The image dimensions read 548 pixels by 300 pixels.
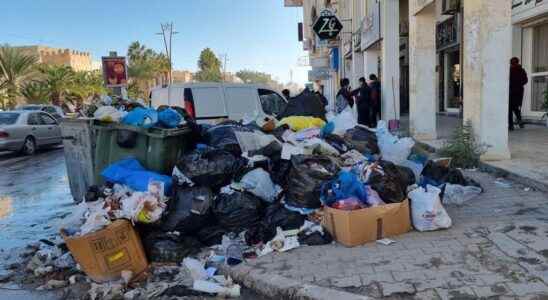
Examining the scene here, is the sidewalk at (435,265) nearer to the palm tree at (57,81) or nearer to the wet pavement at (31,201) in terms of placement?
the wet pavement at (31,201)

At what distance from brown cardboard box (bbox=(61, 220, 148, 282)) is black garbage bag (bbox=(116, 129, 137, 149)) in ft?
5.50

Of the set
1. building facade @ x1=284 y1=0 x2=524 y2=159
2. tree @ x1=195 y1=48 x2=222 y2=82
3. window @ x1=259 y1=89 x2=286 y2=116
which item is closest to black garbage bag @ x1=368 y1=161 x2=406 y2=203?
building facade @ x1=284 y1=0 x2=524 y2=159

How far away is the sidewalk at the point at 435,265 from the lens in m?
3.82

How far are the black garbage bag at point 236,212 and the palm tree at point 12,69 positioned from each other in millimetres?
36652

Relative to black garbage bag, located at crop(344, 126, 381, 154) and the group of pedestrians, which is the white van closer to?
black garbage bag, located at crop(344, 126, 381, 154)

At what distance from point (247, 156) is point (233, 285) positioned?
6.66 feet

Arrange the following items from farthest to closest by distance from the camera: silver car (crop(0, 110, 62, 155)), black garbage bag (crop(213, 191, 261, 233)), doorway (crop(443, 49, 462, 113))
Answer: doorway (crop(443, 49, 462, 113))
silver car (crop(0, 110, 62, 155))
black garbage bag (crop(213, 191, 261, 233))

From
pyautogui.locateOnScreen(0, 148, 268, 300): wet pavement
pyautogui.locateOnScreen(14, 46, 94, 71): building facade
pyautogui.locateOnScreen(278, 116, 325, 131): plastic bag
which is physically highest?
pyautogui.locateOnScreen(14, 46, 94, 71): building facade

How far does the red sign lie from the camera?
13.4 meters

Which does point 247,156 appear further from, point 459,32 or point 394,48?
point 459,32

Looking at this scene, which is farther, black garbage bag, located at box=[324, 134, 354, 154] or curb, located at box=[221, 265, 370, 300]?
black garbage bag, located at box=[324, 134, 354, 154]

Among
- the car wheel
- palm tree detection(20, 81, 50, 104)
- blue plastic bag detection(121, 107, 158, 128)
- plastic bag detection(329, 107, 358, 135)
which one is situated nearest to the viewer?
blue plastic bag detection(121, 107, 158, 128)

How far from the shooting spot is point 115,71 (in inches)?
533

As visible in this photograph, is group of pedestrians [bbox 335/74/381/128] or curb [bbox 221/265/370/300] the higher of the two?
group of pedestrians [bbox 335/74/381/128]
